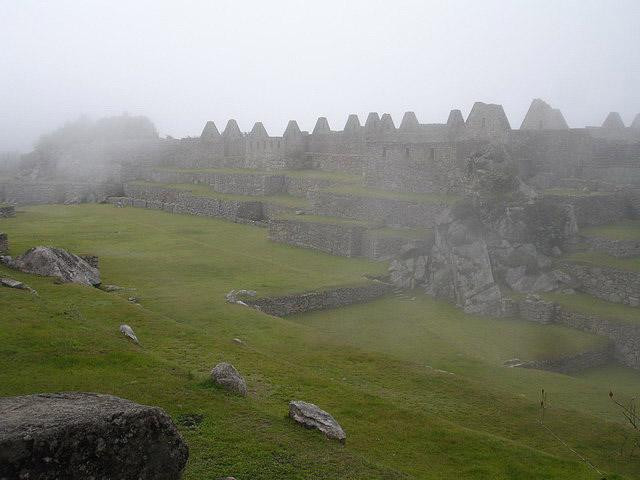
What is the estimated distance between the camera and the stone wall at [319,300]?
18.8 m

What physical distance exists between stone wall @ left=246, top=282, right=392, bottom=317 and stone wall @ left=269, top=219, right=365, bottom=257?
14.9 ft

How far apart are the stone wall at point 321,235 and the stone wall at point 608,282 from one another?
8532 millimetres

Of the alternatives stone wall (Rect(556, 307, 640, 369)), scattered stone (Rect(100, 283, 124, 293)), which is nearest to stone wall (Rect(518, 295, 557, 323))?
stone wall (Rect(556, 307, 640, 369))

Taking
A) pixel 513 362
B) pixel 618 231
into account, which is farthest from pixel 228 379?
pixel 618 231

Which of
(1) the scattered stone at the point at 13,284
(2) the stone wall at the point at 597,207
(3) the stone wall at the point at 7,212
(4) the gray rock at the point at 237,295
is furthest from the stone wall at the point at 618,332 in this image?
(3) the stone wall at the point at 7,212

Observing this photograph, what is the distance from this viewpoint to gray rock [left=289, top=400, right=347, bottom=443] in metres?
8.21

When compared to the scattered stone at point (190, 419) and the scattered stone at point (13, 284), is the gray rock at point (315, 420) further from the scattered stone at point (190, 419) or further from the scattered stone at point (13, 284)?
the scattered stone at point (13, 284)

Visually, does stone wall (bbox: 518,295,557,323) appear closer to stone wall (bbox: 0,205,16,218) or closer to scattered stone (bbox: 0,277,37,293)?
scattered stone (bbox: 0,277,37,293)

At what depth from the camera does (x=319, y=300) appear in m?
19.8

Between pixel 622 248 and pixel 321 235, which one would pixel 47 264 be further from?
pixel 622 248

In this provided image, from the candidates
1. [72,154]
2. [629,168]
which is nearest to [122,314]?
[629,168]

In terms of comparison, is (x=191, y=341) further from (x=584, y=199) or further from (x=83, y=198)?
(x=83, y=198)

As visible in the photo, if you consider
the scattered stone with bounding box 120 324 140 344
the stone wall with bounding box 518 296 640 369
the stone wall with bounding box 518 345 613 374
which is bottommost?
the stone wall with bounding box 518 345 613 374

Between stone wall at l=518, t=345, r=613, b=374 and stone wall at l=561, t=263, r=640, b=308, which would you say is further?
stone wall at l=561, t=263, r=640, b=308
